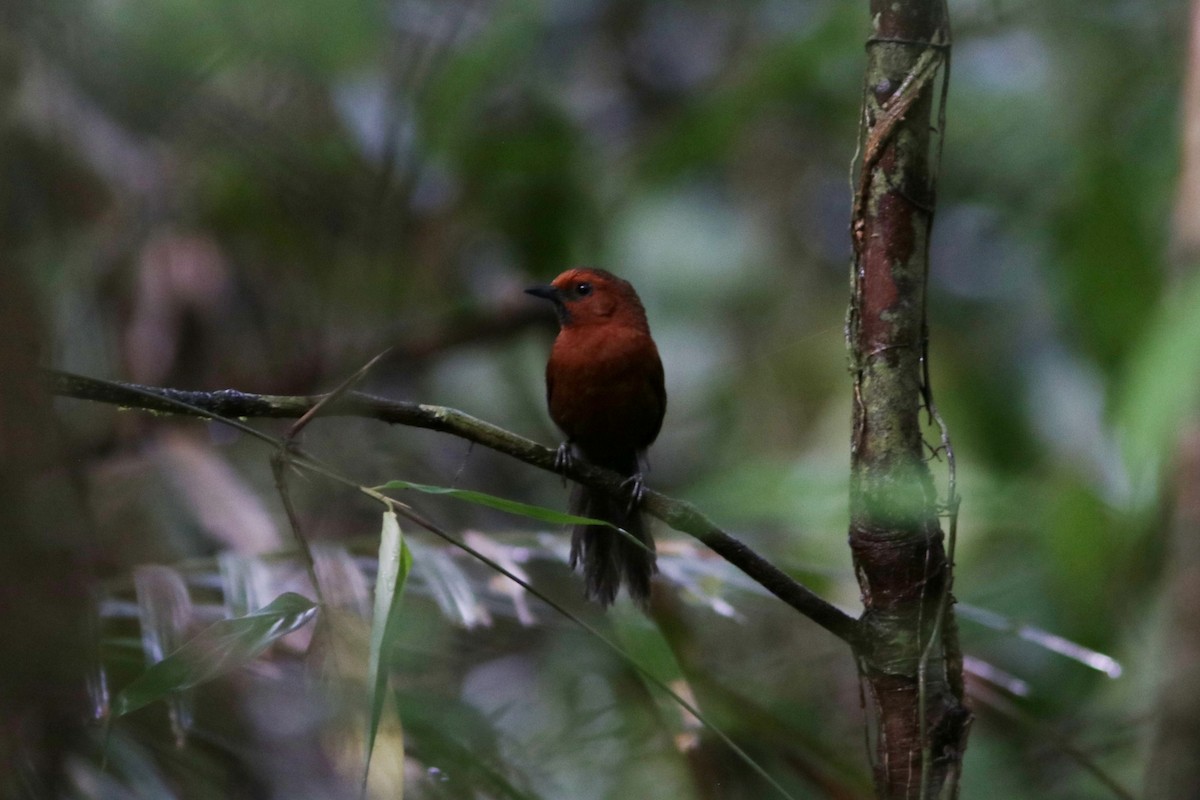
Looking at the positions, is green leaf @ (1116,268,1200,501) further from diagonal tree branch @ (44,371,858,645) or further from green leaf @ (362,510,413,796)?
green leaf @ (362,510,413,796)

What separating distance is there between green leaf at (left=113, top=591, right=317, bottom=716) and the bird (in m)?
1.36

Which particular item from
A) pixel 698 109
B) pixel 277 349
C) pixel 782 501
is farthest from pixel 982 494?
pixel 277 349

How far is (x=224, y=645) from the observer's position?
1754 millimetres

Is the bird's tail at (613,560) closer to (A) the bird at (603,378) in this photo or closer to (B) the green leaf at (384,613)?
(A) the bird at (603,378)

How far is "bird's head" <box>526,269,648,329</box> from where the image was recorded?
3.60m

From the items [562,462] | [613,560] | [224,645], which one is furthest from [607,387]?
[224,645]

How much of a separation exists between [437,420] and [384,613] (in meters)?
0.30

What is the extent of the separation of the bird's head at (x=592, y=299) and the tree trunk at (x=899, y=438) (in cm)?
167

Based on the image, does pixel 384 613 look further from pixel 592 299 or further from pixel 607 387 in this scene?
pixel 592 299

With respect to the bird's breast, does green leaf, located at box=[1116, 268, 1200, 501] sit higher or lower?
higher

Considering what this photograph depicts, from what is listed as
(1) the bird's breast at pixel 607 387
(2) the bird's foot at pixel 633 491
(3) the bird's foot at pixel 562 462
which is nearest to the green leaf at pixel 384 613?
(3) the bird's foot at pixel 562 462

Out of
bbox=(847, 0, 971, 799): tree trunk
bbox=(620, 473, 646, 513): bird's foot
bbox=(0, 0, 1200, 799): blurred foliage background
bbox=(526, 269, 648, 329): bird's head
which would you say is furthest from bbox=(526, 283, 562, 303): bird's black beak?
bbox=(847, 0, 971, 799): tree trunk

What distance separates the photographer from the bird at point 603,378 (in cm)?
343

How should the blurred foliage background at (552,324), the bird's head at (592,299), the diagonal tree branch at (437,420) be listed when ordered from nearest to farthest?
the diagonal tree branch at (437,420) → the blurred foliage background at (552,324) → the bird's head at (592,299)
